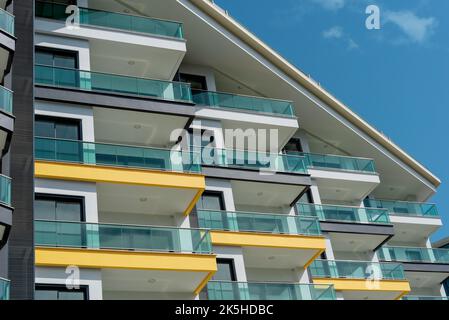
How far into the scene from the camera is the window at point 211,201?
27.5m

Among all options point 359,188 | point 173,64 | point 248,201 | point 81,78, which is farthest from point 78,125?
point 359,188

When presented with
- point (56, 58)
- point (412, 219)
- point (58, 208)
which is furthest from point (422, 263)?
point (56, 58)

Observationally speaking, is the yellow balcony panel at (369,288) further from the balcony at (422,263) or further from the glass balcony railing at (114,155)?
the glass balcony railing at (114,155)

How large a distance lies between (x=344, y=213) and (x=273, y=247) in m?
7.96

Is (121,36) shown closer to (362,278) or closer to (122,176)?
(122,176)

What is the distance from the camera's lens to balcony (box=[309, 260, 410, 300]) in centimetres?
3105

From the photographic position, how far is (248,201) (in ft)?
99.7

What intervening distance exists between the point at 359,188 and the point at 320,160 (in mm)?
3035

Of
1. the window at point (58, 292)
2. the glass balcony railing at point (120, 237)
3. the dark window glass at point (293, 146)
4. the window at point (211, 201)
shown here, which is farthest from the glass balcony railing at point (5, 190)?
the dark window glass at point (293, 146)

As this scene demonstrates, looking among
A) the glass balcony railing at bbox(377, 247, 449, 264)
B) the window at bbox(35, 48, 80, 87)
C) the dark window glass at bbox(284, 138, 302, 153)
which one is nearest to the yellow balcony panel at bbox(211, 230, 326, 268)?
the dark window glass at bbox(284, 138, 302, 153)

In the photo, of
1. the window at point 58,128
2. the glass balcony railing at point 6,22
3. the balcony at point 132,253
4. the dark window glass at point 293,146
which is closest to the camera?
the balcony at point 132,253

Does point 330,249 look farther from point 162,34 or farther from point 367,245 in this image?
point 162,34

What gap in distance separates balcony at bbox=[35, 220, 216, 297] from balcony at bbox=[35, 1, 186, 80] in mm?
7974

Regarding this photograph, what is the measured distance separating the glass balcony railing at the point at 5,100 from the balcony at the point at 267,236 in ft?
28.2
